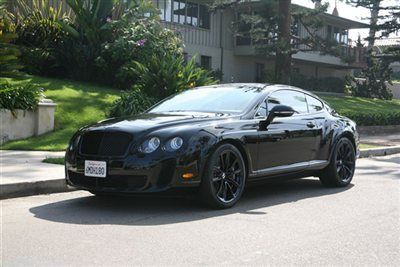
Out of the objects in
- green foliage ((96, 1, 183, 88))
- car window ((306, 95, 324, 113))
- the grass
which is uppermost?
green foliage ((96, 1, 183, 88))

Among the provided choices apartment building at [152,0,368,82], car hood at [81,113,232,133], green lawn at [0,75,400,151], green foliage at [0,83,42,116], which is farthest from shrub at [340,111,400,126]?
car hood at [81,113,232,133]

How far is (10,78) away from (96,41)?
380 cm

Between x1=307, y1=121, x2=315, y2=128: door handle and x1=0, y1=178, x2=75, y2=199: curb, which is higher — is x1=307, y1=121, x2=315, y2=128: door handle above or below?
above

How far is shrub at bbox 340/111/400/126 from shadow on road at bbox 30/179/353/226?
11.7m

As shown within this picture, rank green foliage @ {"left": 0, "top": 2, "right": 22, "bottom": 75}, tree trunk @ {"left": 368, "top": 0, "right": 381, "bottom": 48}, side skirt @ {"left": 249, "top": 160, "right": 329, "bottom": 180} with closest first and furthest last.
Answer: side skirt @ {"left": 249, "top": 160, "right": 329, "bottom": 180}
green foliage @ {"left": 0, "top": 2, "right": 22, "bottom": 75}
tree trunk @ {"left": 368, "top": 0, "right": 381, "bottom": 48}

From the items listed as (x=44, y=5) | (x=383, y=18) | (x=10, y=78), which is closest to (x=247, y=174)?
(x=10, y=78)

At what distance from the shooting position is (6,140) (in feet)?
39.4

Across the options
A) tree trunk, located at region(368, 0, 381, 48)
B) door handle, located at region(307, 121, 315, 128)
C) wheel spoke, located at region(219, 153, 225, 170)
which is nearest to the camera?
wheel spoke, located at region(219, 153, 225, 170)

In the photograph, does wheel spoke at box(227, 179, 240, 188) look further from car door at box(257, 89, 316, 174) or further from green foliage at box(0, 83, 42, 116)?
green foliage at box(0, 83, 42, 116)

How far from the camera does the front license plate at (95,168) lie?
6.36 metres

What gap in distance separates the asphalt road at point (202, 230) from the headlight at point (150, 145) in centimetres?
74

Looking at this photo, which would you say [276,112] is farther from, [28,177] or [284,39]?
[284,39]

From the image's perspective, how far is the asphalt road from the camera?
4832mm

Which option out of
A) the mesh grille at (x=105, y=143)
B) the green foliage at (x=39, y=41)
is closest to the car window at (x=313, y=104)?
the mesh grille at (x=105, y=143)
